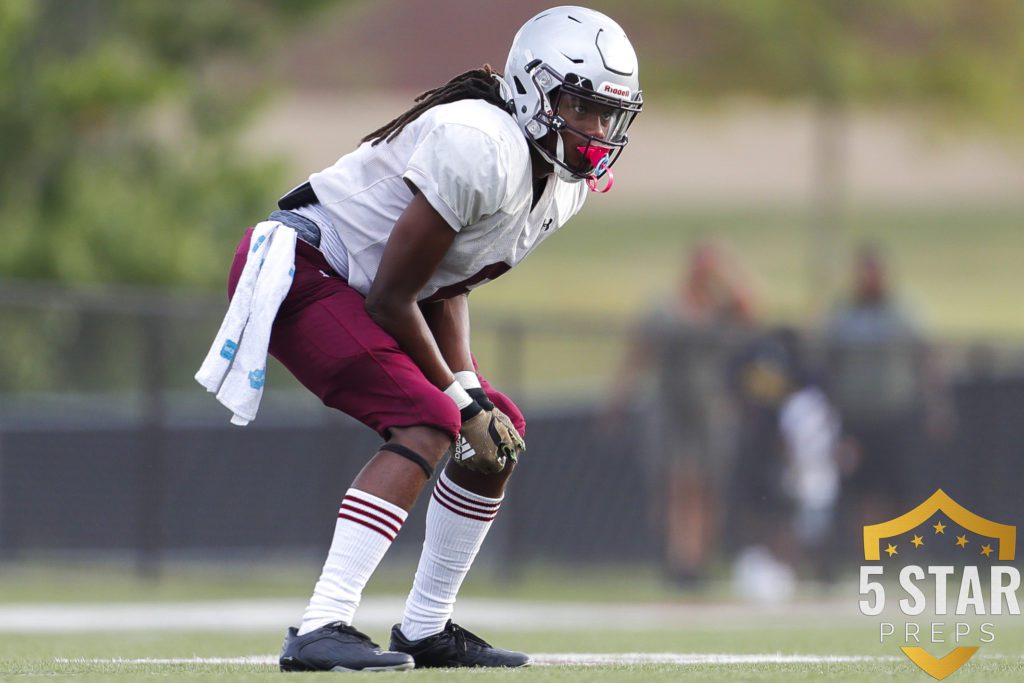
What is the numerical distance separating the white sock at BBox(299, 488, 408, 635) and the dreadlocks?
1.03 meters

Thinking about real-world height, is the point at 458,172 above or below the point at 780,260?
below

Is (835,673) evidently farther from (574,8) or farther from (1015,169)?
(1015,169)

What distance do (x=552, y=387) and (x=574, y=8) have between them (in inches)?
529

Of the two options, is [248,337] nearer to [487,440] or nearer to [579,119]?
[487,440]

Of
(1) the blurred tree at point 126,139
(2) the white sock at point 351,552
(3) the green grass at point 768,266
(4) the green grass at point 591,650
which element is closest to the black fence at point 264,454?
(1) the blurred tree at point 126,139

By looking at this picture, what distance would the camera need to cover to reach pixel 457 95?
16.6ft

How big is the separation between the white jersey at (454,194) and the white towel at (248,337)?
8.1 inches

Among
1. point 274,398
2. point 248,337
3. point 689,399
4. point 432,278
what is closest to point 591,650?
point 432,278

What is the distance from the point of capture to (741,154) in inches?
2176

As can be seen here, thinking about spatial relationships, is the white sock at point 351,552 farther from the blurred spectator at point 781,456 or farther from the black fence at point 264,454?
the blurred spectator at point 781,456

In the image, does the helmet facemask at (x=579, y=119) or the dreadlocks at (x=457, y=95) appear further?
the dreadlocks at (x=457, y=95)

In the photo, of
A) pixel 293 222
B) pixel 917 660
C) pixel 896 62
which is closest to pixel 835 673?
pixel 917 660

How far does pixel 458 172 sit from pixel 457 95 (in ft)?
1.70

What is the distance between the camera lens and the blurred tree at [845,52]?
2520cm
